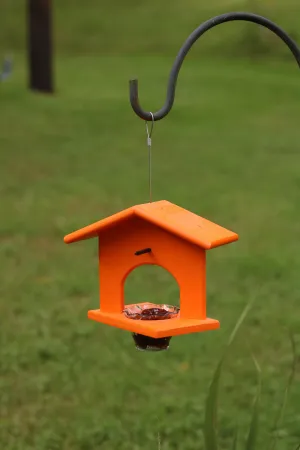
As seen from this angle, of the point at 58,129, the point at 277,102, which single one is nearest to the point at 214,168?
the point at 58,129

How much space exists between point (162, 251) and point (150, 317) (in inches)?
6.3

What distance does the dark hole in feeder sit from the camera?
2107mm

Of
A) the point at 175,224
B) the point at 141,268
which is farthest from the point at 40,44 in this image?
the point at 175,224

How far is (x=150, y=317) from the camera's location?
6.91ft

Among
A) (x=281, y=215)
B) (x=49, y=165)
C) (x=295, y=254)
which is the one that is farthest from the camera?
(x=49, y=165)

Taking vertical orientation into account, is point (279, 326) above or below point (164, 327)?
below

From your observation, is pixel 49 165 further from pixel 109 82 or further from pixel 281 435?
pixel 109 82

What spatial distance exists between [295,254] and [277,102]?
28.5ft

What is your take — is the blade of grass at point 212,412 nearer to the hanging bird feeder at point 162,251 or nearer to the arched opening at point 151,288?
the hanging bird feeder at point 162,251

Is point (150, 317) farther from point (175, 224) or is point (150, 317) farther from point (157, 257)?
point (175, 224)

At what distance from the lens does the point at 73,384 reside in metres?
4.06

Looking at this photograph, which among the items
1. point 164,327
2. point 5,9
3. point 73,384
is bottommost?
point 73,384

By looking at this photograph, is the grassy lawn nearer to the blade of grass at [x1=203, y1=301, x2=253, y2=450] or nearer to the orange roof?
the blade of grass at [x1=203, y1=301, x2=253, y2=450]

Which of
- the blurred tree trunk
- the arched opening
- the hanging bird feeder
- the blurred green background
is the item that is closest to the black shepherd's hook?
the hanging bird feeder
